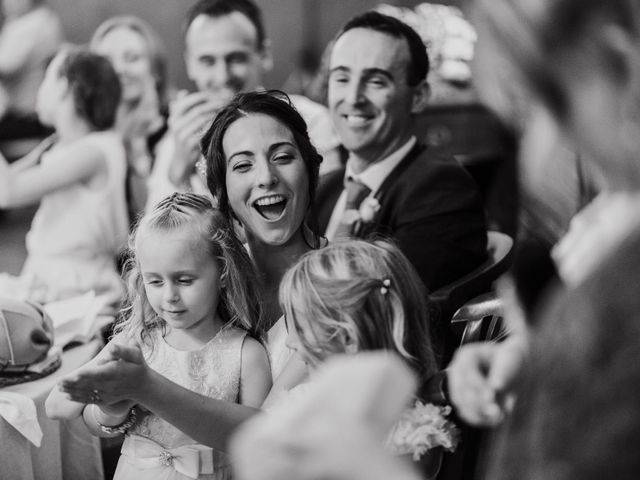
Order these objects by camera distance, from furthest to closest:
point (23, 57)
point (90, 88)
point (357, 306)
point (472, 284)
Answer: point (23, 57), point (90, 88), point (472, 284), point (357, 306)

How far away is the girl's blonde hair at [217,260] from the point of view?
1.77 m

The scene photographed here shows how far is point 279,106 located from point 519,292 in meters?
0.93

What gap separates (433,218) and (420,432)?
98 cm

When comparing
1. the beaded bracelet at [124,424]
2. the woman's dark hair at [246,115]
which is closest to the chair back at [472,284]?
the woman's dark hair at [246,115]

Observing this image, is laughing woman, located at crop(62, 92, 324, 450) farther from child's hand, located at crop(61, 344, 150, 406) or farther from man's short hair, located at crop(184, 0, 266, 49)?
man's short hair, located at crop(184, 0, 266, 49)

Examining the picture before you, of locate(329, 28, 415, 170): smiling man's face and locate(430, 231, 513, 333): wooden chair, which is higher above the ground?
locate(329, 28, 415, 170): smiling man's face

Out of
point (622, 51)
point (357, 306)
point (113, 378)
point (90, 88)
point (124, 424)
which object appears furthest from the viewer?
point (90, 88)

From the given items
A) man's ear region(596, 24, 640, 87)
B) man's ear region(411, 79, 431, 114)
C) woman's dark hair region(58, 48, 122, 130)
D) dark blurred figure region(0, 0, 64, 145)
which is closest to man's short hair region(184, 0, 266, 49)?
woman's dark hair region(58, 48, 122, 130)

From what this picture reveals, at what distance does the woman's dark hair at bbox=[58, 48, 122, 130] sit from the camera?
3332 mm

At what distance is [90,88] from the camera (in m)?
3.34

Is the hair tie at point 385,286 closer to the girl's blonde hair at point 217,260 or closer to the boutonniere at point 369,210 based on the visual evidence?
the girl's blonde hair at point 217,260

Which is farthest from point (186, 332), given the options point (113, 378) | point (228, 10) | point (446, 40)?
point (446, 40)

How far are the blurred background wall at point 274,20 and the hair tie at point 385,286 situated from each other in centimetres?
452

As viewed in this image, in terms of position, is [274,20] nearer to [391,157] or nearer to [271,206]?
[391,157]
